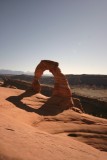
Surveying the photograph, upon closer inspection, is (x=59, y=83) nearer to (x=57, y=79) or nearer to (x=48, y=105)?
(x=57, y=79)

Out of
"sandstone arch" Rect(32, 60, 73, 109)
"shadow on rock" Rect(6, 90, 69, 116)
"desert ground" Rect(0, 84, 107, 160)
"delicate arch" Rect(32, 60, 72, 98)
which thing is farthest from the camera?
"delicate arch" Rect(32, 60, 72, 98)

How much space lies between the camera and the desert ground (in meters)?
6.14

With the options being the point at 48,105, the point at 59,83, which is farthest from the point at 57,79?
the point at 48,105

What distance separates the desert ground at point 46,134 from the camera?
6136 millimetres

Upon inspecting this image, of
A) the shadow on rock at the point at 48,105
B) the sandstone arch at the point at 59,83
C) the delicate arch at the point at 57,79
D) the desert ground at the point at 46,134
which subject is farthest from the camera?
the delicate arch at the point at 57,79

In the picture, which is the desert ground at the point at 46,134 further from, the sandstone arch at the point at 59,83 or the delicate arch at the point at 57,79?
the delicate arch at the point at 57,79

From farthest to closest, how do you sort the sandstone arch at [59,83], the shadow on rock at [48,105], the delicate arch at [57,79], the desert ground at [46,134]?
the delicate arch at [57,79] < the sandstone arch at [59,83] < the shadow on rock at [48,105] < the desert ground at [46,134]

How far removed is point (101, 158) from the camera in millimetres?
8062

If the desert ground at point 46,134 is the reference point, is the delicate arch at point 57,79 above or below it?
above

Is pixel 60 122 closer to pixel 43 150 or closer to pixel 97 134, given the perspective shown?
pixel 97 134

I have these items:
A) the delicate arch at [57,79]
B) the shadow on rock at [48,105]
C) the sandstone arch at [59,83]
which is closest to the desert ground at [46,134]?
the shadow on rock at [48,105]

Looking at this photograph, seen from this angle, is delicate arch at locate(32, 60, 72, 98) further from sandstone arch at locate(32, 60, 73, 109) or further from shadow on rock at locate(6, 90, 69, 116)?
shadow on rock at locate(6, 90, 69, 116)

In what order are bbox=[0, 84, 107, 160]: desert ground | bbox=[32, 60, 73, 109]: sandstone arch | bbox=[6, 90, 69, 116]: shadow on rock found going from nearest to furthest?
bbox=[0, 84, 107, 160]: desert ground → bbox=[6, 90, 69, 116]: shadow on rock → bbox=[32, 60, 73, 109]: sandstone arch

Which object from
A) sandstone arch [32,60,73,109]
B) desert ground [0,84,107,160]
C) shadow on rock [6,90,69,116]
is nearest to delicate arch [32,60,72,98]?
sandstone arch [32,60,73,109]
